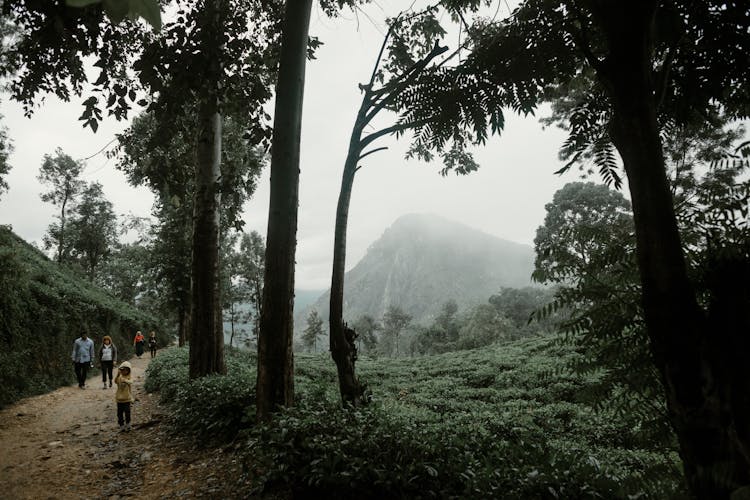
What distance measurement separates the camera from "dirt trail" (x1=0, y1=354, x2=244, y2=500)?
472cm

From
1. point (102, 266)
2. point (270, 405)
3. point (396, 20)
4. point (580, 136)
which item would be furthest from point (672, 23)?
point (102, 266)

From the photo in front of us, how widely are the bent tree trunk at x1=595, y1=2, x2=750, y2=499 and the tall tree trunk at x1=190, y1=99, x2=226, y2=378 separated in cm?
759

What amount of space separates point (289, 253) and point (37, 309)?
13.1 metres

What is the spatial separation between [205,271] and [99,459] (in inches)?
139

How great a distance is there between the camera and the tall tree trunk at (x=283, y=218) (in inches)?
182

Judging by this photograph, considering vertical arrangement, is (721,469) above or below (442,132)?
below

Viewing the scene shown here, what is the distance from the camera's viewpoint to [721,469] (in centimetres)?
150

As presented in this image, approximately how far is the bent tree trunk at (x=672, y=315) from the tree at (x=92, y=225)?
43.6 meters

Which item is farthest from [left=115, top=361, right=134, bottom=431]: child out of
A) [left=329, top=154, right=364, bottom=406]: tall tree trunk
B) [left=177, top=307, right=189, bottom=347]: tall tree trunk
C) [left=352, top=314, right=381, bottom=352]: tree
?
[left=352, top=314, right=381, bottom=352]: tree

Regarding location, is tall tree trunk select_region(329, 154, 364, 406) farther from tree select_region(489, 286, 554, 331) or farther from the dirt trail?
tree select_region(489, 286, 554, 331)

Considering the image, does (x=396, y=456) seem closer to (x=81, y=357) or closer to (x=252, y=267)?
(x=81, y=357)

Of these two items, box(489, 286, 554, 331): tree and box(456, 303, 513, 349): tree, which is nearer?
box(456, 303, 513, 349): tree

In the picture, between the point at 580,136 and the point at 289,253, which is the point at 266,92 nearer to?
the point at 289,253

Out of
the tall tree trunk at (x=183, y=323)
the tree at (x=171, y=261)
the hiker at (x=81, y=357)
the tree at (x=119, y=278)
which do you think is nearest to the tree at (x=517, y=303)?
the tall tree trunk at (x=183, y=323)
